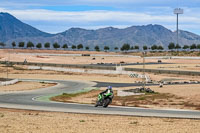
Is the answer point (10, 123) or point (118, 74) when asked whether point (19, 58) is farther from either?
point (10, 123)

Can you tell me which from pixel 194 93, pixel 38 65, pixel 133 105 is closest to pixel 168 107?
pixel 133 105

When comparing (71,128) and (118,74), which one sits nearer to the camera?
(71,128)

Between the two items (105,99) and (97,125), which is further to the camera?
(105,99)

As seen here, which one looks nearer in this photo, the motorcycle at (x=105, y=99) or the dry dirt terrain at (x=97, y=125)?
the dry dirt terrain at (x=97, y=125)

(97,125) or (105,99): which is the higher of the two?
(105,99)

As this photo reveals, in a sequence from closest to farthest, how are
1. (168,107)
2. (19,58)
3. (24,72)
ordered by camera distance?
(168,107), (24,72), (19,58)

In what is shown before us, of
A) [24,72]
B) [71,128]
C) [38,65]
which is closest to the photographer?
[71,128]

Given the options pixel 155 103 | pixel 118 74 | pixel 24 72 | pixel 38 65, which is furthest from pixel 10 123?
pixel 38 65

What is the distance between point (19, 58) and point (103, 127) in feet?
476

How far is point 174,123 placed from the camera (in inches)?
1118

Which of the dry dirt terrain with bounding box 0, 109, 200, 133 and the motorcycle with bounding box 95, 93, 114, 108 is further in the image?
the motorcycle with bounding box 95, 93, 114, 108

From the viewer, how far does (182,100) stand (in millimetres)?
45875

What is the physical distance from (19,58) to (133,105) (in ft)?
424

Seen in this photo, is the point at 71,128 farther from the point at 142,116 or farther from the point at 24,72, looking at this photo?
the point at 24,72
